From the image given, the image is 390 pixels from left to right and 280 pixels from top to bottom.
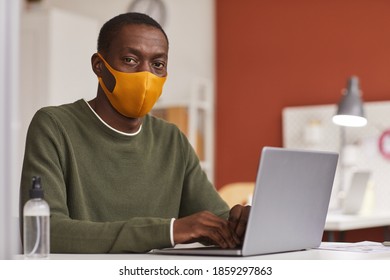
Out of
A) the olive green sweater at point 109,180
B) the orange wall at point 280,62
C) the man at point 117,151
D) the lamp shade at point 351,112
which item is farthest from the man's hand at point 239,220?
the orange wall at point 280,62

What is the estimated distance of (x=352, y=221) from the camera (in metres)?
3.49

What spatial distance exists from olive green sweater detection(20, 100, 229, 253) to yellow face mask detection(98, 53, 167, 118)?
0.07m

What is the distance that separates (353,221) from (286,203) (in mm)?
2238

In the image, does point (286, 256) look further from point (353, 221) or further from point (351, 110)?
point (351, 110)

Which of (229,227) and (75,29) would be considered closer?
(229,227)

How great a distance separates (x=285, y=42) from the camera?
4.94 m

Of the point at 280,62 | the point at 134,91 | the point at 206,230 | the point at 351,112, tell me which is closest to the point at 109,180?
the point at 134,91

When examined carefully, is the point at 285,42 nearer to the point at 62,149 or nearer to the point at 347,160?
the point at 347,160

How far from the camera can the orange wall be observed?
15.2 ft

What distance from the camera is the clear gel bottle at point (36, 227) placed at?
1238 millimetres

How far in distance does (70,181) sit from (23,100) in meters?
3.52

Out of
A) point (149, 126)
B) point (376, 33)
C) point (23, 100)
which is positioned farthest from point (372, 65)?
point (149, 126)

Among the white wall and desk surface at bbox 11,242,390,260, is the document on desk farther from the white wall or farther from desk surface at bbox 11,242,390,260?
the white wall

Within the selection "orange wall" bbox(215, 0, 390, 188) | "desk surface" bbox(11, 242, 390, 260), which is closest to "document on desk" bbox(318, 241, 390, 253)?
"desk surface" bbox(11, 242, 390, 260)
